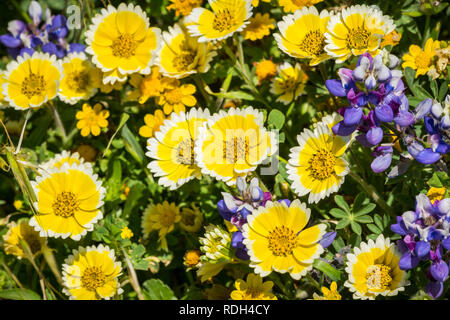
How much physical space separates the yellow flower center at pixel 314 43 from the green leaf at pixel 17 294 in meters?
2.30

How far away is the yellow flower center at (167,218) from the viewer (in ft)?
11.0

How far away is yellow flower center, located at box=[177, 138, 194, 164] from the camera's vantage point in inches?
→ 119

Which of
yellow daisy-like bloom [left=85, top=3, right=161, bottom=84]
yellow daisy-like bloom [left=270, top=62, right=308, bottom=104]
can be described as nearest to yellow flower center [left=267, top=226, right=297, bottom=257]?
yellow daisy-like bloom [left=270, top=62, right=308, bottom=104]

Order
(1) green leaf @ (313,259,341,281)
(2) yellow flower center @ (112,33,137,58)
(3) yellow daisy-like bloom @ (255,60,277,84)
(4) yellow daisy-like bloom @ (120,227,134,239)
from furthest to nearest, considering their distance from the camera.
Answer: (3) yellow daisy-like bloom @ (255,60,277,84), (2) yellow flower center @ (112,33,137,58), (4) yellow daisy-like bloom @ (120,227,134,239), (1) green leaf @ (313,259,341,281)

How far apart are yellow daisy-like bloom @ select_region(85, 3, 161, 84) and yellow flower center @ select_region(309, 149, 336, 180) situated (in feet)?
4.25

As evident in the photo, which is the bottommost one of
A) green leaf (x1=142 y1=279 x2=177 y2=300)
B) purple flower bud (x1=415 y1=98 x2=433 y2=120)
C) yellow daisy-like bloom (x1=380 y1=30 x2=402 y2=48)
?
green leaf (x1=142 y1=279 x2=177 y2=300)

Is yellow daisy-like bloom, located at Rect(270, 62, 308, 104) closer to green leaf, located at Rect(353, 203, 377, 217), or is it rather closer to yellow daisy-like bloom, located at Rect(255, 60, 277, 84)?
yellow daisy-like bloom, located at Rect(255, 60, 277, 84)

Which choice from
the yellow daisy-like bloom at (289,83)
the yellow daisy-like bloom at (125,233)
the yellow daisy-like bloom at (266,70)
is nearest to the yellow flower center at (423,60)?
the yellow daisy-like bloom at (289,83)

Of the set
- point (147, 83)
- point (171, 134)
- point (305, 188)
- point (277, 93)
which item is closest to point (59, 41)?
point (147, 83)

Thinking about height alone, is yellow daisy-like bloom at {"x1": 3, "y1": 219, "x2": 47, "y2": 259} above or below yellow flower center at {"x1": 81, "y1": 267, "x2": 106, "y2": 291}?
above

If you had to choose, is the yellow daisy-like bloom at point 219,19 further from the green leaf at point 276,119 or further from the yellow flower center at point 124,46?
the green leaf at point 276,119

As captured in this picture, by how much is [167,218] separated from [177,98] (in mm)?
779

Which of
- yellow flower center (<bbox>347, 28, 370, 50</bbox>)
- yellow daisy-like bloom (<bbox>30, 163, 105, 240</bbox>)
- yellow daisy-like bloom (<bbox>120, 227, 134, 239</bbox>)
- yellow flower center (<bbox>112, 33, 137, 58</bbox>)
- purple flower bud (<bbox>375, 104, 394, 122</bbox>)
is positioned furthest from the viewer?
yellow flower center (<bbox>112, 33, 137, 58</bbox>)
